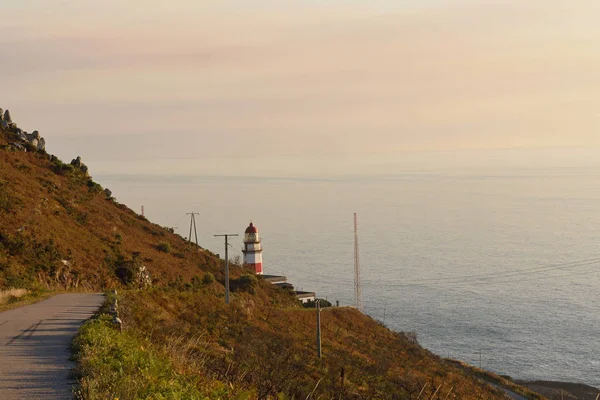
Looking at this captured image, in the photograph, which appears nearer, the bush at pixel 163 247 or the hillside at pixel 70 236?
the hillside at pixel 70 236

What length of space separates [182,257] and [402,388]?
32.3m

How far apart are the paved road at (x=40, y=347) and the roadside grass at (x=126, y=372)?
418 mm

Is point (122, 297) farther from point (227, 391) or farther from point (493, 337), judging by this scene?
point (493, 337)

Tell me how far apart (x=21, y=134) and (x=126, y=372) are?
63.1m

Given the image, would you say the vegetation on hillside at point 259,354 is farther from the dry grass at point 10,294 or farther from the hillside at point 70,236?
the hillside at point 70,236

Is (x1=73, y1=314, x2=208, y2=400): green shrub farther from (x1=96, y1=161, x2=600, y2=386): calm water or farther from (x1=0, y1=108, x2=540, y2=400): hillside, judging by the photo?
(x1=96, y1=161, x2=600, y2=386): calm water

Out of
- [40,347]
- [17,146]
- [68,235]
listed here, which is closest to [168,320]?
[40,347]

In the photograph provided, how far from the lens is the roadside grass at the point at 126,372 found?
33.7ft

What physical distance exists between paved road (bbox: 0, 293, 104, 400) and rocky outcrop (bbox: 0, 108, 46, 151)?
4699 centimetres

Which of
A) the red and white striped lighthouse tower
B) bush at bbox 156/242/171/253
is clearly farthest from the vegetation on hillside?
the red and white striped lighthouse tower

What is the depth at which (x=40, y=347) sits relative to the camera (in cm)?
1544

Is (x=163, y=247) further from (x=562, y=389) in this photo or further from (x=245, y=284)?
(x=562, y=389)

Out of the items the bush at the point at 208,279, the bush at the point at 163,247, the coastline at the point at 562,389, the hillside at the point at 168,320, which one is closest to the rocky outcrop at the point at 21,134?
the hillside at the point at 168,320

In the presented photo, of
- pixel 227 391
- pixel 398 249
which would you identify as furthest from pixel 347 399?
pixel 398 249
